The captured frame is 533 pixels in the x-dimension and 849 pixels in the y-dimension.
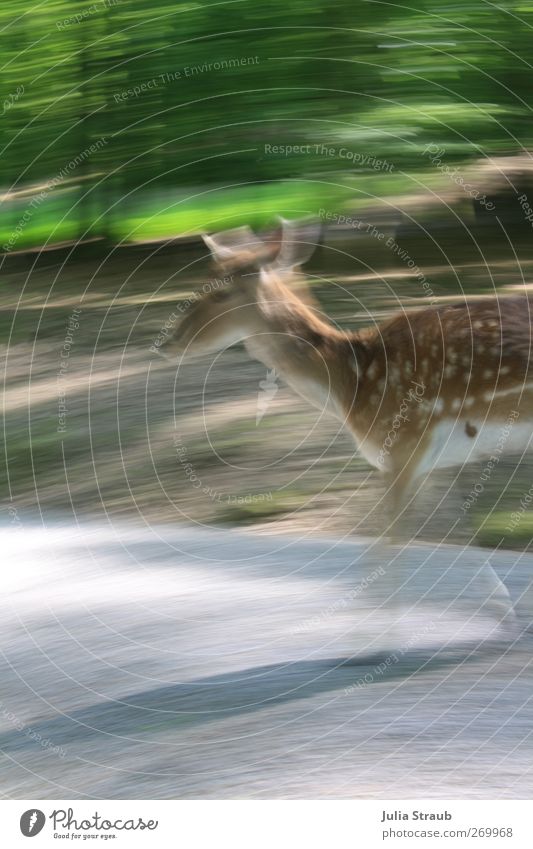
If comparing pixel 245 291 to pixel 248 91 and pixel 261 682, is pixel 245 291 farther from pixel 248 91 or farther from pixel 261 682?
pixel 248 91

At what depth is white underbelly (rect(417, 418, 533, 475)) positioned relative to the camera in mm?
4797

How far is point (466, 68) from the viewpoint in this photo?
847 centimetres

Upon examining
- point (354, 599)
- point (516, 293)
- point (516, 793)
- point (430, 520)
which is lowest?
point (516, 793)

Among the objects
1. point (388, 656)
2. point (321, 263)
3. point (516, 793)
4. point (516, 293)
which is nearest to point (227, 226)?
point (321, 263)

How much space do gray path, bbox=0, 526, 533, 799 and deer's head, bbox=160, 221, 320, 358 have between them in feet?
3.44

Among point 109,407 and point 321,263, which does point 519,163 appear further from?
Result: point 109,407

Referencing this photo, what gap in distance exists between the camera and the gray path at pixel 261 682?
4.08 m

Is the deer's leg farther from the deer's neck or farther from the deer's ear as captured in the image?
the deer's ear

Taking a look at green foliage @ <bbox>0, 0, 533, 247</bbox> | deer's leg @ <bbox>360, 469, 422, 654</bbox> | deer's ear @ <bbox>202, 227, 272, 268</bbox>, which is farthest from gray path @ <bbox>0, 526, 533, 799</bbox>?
green foliage @ <bbox>0, 0, 533, 247</bbox>

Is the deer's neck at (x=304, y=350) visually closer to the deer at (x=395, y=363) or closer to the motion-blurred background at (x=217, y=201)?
the deer at (x=395, y=363)

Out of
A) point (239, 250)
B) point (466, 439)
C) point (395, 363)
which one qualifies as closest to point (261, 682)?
point (466, 439)

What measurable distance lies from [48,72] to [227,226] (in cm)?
197

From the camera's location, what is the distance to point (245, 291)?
5.23 m

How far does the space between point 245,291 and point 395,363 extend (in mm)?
725
